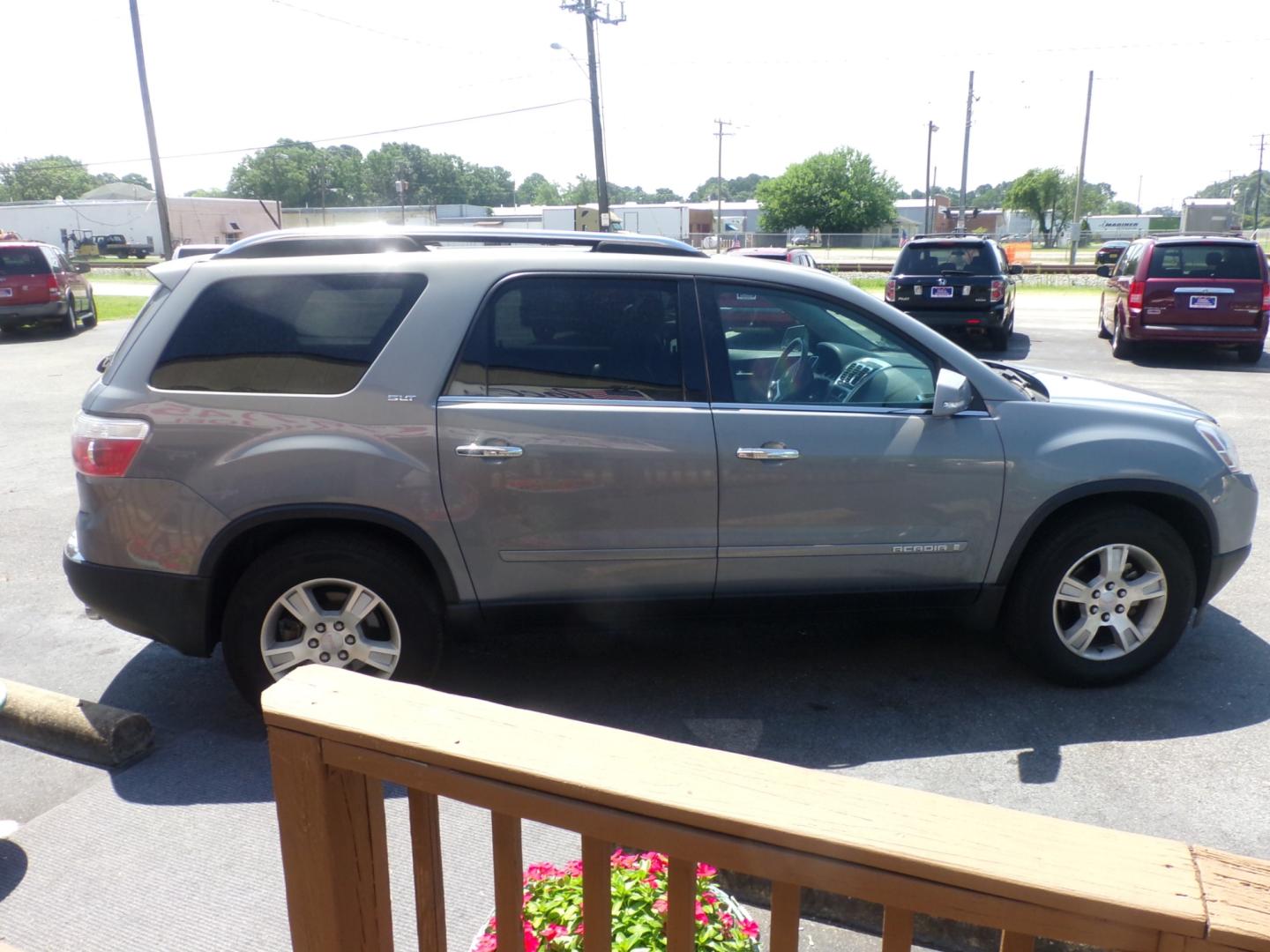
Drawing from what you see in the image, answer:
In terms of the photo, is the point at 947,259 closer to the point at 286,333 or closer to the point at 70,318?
the point at 286,333

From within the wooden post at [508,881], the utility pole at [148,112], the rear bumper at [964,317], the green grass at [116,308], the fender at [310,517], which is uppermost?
the utility pole at [148,112]

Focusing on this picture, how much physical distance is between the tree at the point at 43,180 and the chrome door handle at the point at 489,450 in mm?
116252

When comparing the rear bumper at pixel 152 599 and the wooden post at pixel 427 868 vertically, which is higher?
the wooden post at pixel 427 868

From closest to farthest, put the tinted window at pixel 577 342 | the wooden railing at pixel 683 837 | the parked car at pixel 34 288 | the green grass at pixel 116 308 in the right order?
the wooden railing at pixel 683 837
the tinted window at pixel 577 342
the parked car at pixel 34 288
the green grass at pixel 116 308

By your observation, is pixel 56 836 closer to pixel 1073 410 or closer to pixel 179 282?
pixel 179 282

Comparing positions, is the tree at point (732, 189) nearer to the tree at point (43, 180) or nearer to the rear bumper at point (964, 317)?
the tree at point (43, 180)

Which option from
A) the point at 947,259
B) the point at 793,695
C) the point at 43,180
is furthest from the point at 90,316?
the point at 43,180

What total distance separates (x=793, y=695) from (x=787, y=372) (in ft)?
4.47

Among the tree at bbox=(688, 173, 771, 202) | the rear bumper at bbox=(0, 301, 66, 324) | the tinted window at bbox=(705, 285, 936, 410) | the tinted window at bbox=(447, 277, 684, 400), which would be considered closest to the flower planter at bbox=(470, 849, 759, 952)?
the tinted window at bbox=(447, 277, 684, 400)

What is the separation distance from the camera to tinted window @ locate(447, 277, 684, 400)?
159 inches

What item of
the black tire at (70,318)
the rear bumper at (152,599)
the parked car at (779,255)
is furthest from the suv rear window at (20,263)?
the rear bumper at (152,599)

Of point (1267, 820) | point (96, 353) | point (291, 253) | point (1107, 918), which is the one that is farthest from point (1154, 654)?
point (96, 353)

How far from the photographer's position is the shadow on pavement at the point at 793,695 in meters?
3.94

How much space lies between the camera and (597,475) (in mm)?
3975
